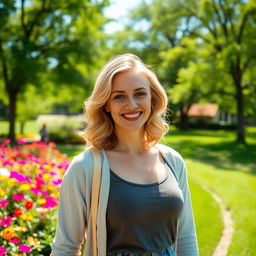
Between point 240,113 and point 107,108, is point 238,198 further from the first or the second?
point 240,113

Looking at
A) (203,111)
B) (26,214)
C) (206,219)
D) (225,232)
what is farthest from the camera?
(203,111)

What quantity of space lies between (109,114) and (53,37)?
1928cm

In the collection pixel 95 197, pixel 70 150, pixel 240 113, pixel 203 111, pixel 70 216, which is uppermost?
pixel 95 197

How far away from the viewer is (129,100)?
1994 millimetres

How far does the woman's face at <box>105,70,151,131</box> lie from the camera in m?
1.98

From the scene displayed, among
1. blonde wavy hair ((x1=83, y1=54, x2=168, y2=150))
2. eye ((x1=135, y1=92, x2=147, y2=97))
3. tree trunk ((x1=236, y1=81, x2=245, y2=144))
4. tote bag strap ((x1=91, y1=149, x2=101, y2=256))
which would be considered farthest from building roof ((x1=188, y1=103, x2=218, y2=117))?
tote bag strap ((x1=91, y1=149, x2=101, y2=256))

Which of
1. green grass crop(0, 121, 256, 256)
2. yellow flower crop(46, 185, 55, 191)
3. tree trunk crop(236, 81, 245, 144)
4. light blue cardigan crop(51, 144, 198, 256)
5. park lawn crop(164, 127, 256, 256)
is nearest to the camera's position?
light blue cardigan crop(51, 144, 198, 256)

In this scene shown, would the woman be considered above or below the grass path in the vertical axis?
above

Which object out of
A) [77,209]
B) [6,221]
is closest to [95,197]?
[77,209]

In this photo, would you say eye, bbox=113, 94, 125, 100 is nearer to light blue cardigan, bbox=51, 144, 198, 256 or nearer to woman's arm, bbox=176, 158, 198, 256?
light blue cardigan, bbox=51, 144, 198, 256

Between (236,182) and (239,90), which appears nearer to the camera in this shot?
(236,182)

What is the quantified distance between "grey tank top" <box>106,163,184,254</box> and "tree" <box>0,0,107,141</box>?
17414 mm

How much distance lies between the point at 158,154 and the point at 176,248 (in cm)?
66

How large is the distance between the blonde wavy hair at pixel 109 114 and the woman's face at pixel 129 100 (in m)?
0.04
